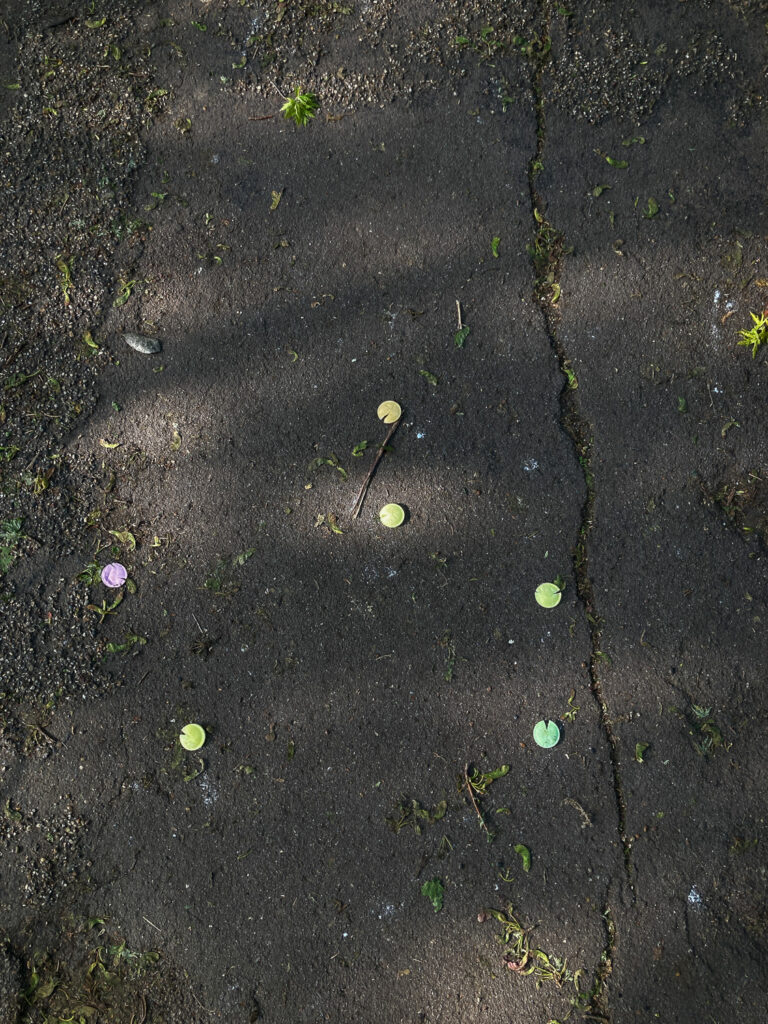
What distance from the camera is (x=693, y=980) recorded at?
218 centimetres

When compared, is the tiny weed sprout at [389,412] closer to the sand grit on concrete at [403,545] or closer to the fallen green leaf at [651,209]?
the sand grit on concrete at [403,545]

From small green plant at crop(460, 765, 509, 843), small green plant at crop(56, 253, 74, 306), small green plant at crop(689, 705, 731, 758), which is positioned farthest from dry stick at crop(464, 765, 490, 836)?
small green plant at crop(56, 253, 74, 306)

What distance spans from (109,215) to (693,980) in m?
3.40

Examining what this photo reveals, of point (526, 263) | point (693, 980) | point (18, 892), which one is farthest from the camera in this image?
point (526, 263)

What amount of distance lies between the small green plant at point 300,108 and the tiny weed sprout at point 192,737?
230cm

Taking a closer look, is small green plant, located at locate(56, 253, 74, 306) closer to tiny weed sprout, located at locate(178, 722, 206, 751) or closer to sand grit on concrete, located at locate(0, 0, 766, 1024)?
sand grit on concrete, located at locate(0, 0, 766, 1024)

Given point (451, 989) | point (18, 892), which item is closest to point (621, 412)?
point (451, 989)

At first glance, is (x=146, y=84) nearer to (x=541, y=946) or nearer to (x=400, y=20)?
(x=400, y=20)

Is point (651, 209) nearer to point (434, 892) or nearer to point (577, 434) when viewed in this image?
point (577, 434)

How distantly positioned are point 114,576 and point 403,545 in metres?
1.06

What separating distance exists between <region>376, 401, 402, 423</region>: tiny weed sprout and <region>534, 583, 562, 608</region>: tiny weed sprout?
2.65 feet

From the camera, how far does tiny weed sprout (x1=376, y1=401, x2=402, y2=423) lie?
2475 mm

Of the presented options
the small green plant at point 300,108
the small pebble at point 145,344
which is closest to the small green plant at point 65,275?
the small pebble at point 145,344

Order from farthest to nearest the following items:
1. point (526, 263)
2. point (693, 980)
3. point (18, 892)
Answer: point (526, 263)
point (18, 892)
point (693, 980)
